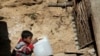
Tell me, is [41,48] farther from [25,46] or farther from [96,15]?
[96,15]

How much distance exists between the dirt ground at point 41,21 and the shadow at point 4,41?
0.09m

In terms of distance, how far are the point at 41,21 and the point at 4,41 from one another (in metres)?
1.00

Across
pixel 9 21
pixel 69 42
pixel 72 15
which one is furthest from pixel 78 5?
pixel 9 21

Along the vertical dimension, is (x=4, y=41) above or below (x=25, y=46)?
below

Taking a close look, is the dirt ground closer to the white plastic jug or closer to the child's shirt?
the white plastic jug

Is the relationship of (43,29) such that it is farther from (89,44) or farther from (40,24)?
(89,44)

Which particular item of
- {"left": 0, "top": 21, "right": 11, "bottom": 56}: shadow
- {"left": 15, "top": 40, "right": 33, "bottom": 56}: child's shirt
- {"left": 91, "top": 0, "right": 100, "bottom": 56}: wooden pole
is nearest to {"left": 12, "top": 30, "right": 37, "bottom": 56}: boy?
{"left": 15, "top": 40, "right": 33, "bottom": 56}: child's shirt

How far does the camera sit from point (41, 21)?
800 centimetres

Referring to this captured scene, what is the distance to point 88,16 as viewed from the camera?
23.9ft

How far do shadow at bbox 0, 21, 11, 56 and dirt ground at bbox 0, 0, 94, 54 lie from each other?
0.30 feet

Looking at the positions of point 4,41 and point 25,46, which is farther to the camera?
point 4,41

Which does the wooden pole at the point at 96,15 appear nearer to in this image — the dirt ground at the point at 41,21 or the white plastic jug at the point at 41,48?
the dirt ground at the point at 41,21

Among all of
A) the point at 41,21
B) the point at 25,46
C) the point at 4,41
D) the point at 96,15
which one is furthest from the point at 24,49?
the point at 41,21

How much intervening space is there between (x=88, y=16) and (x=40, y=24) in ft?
3.96
